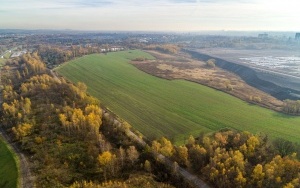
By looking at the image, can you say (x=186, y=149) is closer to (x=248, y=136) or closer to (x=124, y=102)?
(x=248, y=136)

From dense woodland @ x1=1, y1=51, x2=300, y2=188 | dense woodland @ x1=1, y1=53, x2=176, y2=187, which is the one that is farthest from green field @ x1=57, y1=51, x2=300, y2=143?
dense woodland @ x1=1, y1=53, x2=176, y2=187

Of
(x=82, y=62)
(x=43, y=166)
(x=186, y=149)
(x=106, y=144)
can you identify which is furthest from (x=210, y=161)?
(x=82, y=62)

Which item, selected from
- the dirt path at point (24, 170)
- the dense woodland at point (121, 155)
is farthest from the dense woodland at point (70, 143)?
the dirt path at point (24, 170)

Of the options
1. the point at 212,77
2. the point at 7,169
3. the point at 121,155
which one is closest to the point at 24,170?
the point at 7,169

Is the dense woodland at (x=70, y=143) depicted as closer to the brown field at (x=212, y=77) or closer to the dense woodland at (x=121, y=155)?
the dense woodland at (x=121, y=155)

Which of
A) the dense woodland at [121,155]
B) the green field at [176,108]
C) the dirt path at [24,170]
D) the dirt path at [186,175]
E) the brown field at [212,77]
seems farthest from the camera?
the brown field at [212,77]
